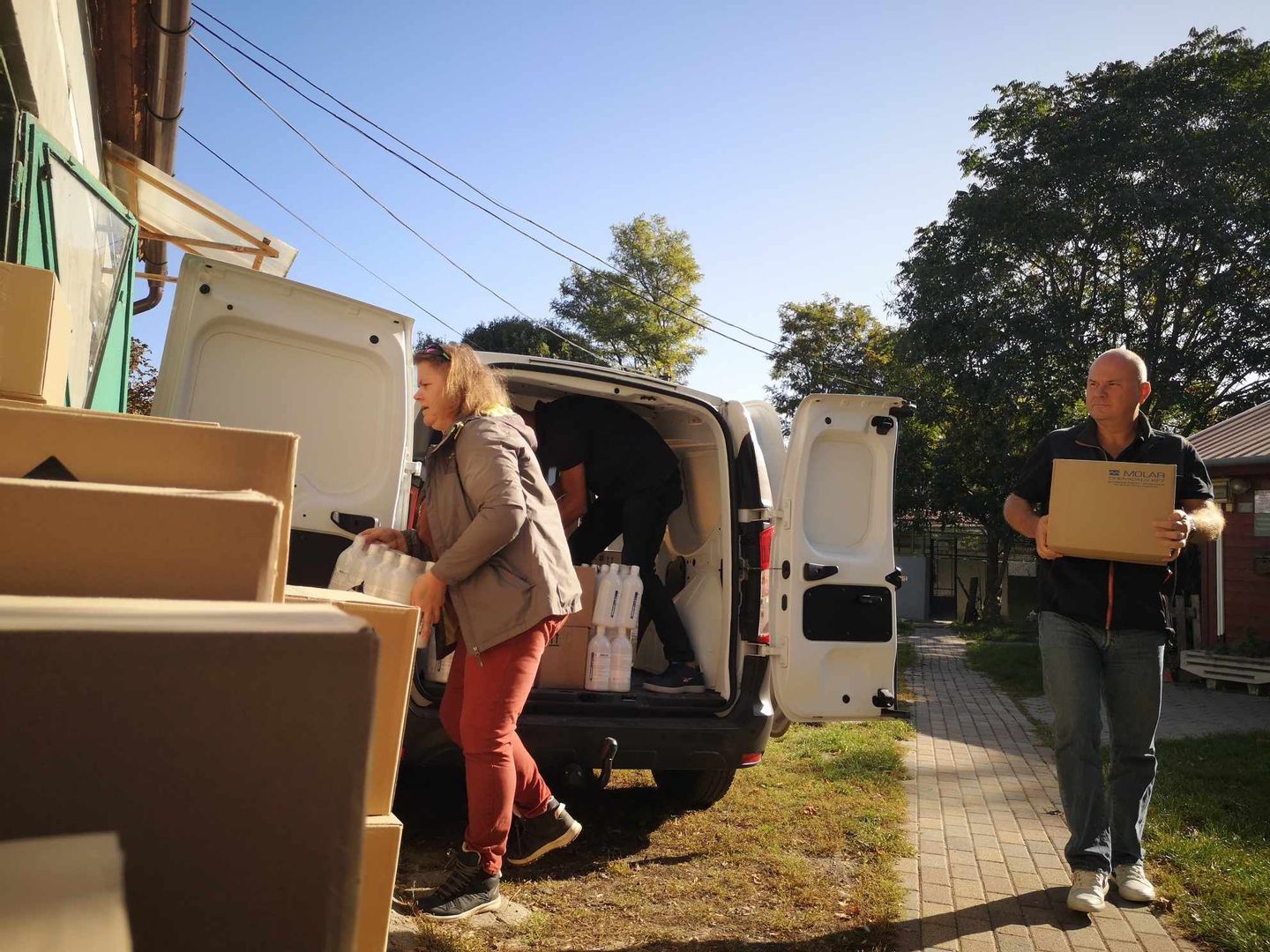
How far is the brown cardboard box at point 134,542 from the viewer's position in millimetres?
1381

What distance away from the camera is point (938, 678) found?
44.2 feet

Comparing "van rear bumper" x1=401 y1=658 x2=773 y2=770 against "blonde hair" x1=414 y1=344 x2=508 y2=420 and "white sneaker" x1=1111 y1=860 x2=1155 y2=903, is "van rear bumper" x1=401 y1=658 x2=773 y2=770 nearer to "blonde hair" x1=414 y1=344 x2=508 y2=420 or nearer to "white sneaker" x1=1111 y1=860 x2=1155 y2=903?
"blonde hair" x1=414 y1=344 x2=508 y2=420

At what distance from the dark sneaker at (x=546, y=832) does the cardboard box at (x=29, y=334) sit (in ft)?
7.73

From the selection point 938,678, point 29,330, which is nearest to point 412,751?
point 29,330

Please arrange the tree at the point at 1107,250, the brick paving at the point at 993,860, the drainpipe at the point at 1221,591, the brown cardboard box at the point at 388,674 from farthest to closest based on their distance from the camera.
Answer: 1. the tree at the point at 1107,250
2. the drainpipe at the point at 1221,591
3. the brick paving at the point at 993,860
4. the brown cardboard box at the point at 388,674

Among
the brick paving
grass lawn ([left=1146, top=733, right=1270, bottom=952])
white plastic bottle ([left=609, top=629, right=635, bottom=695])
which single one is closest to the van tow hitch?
white plastic bottle ([left=609, top=629, right=635, bottom=695])

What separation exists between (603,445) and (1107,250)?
18416 mm

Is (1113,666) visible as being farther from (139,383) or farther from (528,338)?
(528,338)

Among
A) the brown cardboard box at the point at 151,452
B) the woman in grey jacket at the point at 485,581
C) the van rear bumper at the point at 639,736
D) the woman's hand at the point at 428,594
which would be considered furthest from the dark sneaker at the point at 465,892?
the brown cardboard box at the point at 151,452

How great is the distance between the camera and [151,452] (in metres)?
1.75

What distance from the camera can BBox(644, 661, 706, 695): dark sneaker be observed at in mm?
5078

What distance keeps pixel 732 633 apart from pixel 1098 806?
1.70m

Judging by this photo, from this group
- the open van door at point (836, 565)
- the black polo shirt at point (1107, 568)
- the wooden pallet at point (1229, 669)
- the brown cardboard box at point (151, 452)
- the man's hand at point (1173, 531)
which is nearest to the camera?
the brown cardboard box at point (151, 452)

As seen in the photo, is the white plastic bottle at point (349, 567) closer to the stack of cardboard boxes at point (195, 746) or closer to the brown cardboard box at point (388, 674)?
the brown cardboard box at point (388, 674)
